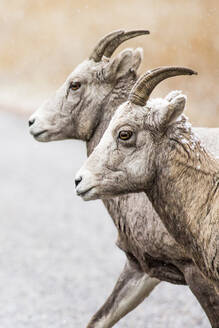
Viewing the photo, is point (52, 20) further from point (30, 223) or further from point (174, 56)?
point (30, 223)

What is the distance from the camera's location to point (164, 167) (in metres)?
3.32

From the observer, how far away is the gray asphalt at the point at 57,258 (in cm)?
634

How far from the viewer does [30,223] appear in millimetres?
10281

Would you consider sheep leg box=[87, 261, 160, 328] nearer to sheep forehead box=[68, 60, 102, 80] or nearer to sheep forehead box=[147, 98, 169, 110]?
sheep forehead box=[68, 60, 102, 80]

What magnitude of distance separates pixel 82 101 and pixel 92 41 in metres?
10.0

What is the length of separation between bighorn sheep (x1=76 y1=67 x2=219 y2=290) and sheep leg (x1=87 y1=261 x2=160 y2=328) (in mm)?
1297

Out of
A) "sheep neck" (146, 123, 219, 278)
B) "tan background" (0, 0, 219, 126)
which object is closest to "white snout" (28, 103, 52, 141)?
"sheep neck" (146, 123, 219, 278)

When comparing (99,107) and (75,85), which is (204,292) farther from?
(75,85)

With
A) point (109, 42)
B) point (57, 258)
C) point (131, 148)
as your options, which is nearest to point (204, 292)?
point (131, 148)

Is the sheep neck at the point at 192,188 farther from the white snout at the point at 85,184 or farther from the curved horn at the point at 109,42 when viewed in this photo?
the curved horn at the point at 109,42

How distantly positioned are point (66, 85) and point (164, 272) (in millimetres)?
1441

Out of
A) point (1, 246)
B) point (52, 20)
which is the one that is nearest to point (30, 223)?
point (1, 246)

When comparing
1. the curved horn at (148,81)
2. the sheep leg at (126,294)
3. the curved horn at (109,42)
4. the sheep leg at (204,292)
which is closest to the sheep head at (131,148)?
the curved horn at (148,81)

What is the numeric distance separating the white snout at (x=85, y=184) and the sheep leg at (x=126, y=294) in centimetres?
138
